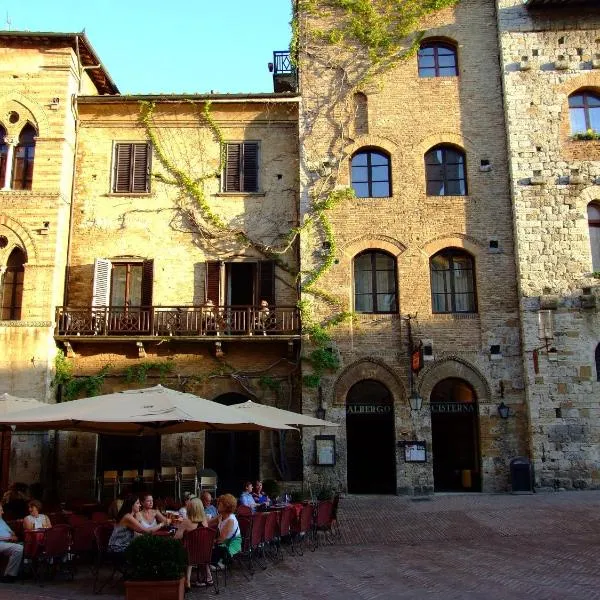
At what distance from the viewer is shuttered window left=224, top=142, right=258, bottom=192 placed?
21.0m

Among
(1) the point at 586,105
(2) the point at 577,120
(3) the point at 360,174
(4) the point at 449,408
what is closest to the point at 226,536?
(4) the point at 449,408

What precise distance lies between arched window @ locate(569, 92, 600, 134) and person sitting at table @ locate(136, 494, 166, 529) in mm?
16776

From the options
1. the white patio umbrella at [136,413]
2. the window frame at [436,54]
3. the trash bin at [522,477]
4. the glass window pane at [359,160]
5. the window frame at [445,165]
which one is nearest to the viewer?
the white patio umbrella at [136,413]

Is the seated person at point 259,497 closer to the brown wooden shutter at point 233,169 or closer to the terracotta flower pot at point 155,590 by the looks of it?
the terracotta flower pot at point 155,590

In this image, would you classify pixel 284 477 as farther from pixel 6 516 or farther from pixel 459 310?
pixel 6 516

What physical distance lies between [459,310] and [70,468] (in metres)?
12.0

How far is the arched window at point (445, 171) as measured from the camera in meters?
20.5

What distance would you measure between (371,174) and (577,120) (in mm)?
6488

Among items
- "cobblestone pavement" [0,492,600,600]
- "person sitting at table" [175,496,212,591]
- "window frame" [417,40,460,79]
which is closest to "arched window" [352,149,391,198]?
"window frame" [417,40,460,79]

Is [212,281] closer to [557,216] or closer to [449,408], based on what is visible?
[449,408]

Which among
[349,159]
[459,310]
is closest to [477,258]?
[459,310]

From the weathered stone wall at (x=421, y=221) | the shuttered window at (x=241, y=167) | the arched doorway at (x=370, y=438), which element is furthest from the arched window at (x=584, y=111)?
the arched doorway at (x=370, y=438)

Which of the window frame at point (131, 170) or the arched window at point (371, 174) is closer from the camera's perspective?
the arched window at point (371, 174)

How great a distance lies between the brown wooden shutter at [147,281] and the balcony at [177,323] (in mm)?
604
